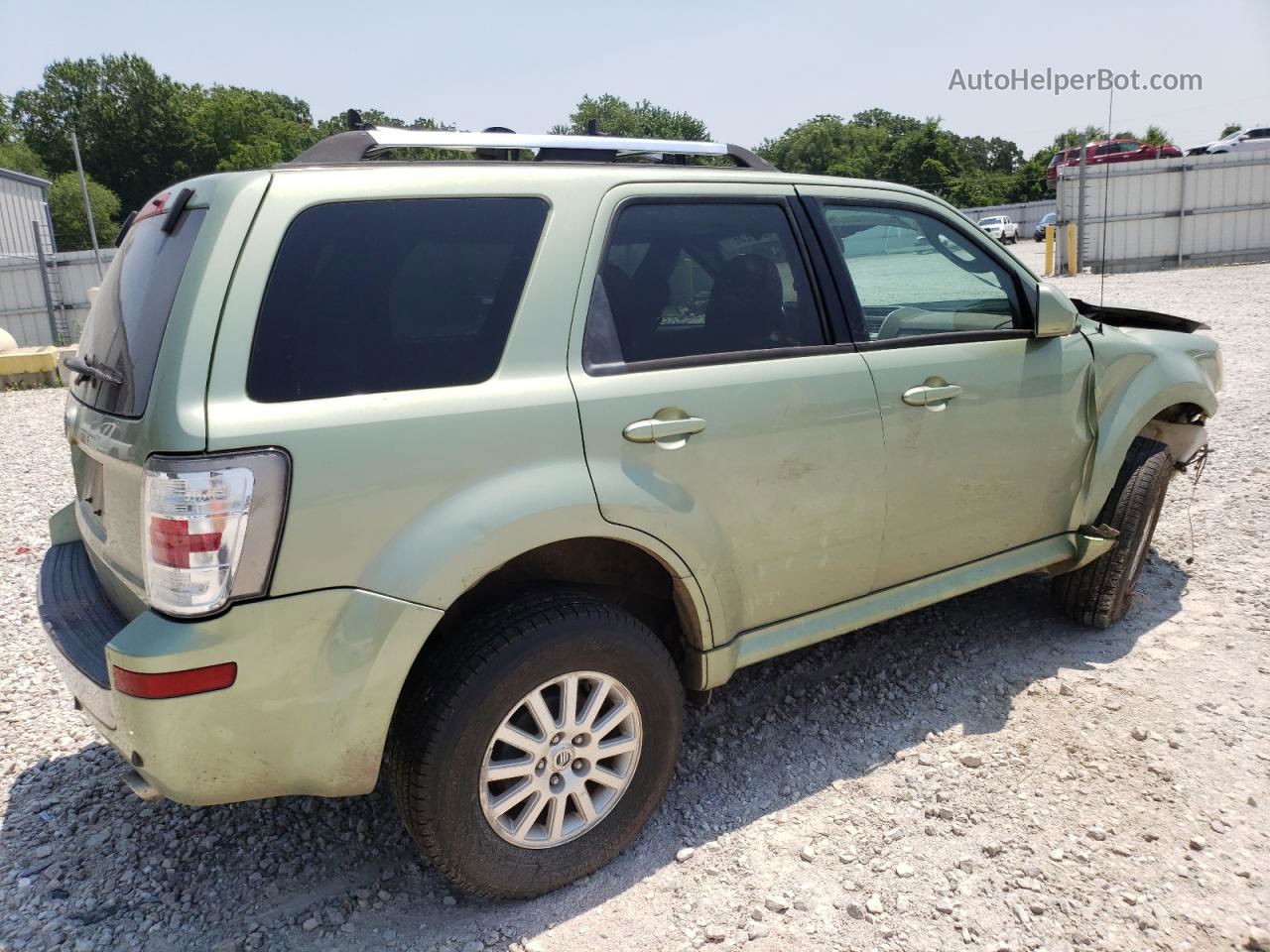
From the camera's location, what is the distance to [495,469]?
2.28 m

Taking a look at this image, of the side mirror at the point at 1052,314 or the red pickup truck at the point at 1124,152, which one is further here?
the red pickup truck at the point at 1124,152

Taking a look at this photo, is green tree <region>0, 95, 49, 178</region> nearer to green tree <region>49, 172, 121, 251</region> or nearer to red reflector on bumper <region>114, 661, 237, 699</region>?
green tree <region>49, 172, 121, 251</region>

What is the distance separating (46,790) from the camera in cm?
317

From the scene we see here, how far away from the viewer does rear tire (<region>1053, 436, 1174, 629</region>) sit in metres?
3.96

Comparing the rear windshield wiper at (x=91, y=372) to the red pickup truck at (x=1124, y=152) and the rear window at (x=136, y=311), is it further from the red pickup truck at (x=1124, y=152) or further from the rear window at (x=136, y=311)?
the red pickup truck at (x=1124, y=152)

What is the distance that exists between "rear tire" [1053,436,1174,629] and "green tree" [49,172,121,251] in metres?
51.6

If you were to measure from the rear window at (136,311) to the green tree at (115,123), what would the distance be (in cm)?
7511

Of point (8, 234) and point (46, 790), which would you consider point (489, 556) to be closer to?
point (46, 790)

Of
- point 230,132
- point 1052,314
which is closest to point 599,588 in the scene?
point 1052,314

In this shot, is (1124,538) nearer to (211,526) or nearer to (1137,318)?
(1137,318)

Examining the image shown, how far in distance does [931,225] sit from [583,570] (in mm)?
1938

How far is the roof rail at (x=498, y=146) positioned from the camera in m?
2.50

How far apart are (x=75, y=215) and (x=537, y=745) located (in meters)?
55.2

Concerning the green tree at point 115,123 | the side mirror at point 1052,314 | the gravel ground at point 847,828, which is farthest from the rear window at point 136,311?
the green tree at point 115,123
